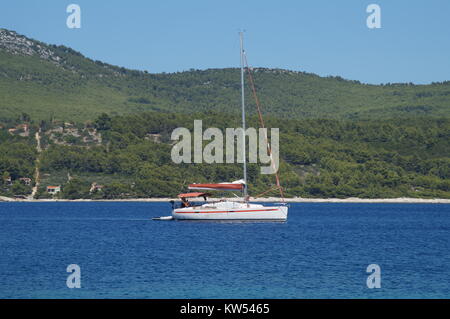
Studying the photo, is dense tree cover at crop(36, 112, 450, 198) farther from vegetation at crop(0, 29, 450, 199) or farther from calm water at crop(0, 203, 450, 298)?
calm water at crop(0, 203, 450, 298)

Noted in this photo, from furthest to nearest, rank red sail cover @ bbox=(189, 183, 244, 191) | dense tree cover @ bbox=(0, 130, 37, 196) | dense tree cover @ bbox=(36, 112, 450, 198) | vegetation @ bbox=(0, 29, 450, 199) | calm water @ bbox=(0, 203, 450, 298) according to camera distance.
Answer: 1. dense tree cover @ bbox=(36, 112, 450, 198)
2. vegetation @ bbox=(0, 29, 450, 199)
3. dense tree cover @ bbox=(0, 130, 37, 196)
4. red sail cover @ bbox=(189, 183, 244, 191)
5. calm water @ bbox=(0, 203, 450, 298)

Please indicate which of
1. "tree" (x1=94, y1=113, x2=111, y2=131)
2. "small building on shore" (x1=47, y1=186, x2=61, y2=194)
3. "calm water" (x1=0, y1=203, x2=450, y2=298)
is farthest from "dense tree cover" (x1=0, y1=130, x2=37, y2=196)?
"calm water" (x1=0, y1=203, x2=450, y2=298)

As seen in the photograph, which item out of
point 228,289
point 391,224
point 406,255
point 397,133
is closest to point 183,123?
point 397,133

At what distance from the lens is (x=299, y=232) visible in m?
67.2

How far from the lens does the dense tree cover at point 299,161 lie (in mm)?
152500

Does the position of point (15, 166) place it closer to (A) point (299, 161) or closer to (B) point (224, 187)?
(A) point (299, 161)

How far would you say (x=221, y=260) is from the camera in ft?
150

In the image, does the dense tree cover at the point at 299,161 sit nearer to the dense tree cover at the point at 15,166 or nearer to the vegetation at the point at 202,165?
the vegetation at the point at 202,165

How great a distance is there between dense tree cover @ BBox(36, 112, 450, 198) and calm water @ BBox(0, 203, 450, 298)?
7697 cm

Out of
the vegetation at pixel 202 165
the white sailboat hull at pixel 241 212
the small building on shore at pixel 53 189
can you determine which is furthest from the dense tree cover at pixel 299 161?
the white sailboat hull at pixel 241 212

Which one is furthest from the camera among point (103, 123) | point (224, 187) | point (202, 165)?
point (103, 123)

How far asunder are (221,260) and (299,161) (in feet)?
390

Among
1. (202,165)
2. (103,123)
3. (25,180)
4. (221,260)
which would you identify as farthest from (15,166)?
(221,260)

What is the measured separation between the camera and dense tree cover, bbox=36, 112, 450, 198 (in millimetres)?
152500
